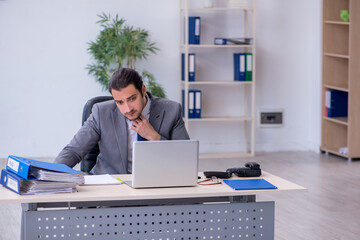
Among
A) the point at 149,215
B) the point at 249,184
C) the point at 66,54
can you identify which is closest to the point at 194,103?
the point at 66,54

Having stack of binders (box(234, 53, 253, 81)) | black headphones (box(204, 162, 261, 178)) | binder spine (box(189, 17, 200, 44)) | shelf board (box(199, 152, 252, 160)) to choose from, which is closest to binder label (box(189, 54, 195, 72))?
binder spine (box(189, 17, 200, 44))

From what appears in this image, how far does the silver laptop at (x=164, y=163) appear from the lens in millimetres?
2838

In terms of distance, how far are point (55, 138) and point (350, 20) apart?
342 centimetres

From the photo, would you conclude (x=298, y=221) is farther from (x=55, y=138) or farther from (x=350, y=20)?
(x=55, y=138)

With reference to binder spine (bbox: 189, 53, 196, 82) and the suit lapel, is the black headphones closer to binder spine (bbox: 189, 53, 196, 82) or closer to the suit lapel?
the suit lapel

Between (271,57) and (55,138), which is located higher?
(271,57)

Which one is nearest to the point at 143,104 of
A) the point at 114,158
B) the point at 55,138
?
the point at 114,158

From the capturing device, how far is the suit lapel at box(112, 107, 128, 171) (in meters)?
3.44

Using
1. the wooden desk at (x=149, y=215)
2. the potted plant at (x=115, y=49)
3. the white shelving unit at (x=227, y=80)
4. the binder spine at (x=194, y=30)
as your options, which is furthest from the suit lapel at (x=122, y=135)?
the binder spine at (x=194, y=30)

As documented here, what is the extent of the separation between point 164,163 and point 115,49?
405cm

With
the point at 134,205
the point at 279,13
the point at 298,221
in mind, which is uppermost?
the point at 279,13

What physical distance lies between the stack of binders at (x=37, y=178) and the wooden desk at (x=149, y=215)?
0.04 m

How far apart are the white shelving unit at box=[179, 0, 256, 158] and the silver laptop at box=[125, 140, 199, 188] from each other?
410 cm

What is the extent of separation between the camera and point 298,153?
7574 millimetres
